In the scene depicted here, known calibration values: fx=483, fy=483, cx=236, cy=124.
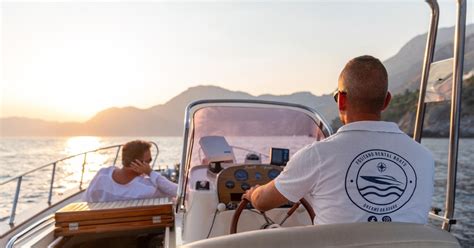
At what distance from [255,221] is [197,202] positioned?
33 centimetres

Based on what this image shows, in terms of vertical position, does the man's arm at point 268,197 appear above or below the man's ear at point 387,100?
below

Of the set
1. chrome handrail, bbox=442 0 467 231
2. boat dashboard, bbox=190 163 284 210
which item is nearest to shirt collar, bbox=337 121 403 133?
chrome handrail, bbox=442 0 467 231

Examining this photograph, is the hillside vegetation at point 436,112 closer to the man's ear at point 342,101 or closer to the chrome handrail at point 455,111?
the chrome handrail at point 455,111

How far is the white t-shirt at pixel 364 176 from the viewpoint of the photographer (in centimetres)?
152

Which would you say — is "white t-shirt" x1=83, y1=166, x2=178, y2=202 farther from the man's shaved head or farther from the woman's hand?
the man's shaved head

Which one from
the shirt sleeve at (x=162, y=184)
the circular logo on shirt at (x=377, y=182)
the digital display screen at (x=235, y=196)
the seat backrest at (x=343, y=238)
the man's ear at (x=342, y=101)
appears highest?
the man's ear at (x=342, y=101)

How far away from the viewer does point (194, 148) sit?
124 inches

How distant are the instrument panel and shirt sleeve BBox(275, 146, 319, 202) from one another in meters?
1.08

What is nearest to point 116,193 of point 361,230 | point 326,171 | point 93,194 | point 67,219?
point 93,194

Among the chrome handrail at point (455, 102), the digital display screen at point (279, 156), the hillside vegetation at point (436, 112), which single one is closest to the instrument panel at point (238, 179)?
the digital display screen at point (279, 156)

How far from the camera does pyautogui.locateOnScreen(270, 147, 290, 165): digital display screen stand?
10.2 feet

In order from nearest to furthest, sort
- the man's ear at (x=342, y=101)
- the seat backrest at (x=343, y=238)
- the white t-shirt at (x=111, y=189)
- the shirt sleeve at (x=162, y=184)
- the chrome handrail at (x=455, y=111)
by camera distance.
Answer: the seat backrest at (x=343, y=238) < the man's ear at (x=342, y=101) < the chrome handrail at (x=455, y=111) < the white t-shirt at (x=111, y=189) < the shirt sleeve at (x=162, y=184)

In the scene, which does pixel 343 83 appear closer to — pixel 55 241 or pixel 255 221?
pixel 255 221

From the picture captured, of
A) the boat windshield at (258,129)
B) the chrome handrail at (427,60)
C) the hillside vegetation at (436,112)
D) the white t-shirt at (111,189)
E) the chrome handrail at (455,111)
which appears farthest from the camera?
the hillside vegetation at (436,112)
